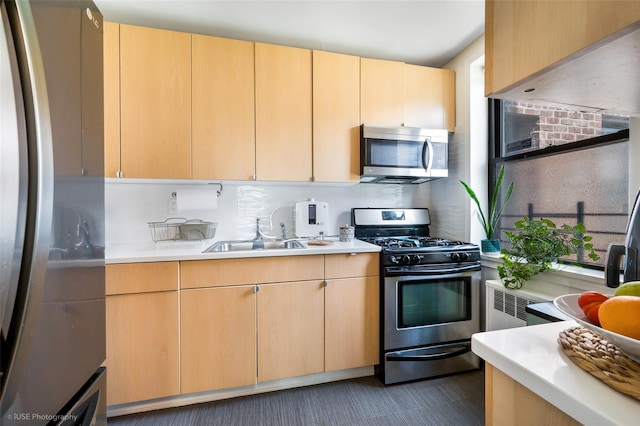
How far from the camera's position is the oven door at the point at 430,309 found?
182 centimetres

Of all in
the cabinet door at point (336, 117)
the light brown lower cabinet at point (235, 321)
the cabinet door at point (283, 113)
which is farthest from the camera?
the cabinet door at point (336, 117)

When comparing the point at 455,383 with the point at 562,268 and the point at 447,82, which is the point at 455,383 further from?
the point at 447,82

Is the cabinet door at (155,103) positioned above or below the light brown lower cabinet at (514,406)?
above

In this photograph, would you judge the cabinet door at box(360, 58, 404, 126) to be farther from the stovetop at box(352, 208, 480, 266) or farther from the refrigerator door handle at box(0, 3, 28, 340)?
the refrigerator door handle at box(0, 3, 28, 340)

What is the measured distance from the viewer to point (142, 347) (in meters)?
1.51

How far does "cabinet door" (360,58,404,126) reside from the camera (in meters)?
2.15

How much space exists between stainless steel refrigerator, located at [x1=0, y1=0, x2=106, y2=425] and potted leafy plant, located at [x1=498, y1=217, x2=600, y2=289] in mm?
1887

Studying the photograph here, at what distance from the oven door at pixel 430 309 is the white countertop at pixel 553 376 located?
1235 mm

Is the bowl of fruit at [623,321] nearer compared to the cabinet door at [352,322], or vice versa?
the bowl of fruit at [623,321]

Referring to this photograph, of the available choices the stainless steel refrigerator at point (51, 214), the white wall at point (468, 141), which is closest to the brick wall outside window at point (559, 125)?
the white wall at point (468, 141)

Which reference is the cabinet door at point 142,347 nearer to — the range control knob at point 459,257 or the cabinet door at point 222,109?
the cabinet door at point 222,109

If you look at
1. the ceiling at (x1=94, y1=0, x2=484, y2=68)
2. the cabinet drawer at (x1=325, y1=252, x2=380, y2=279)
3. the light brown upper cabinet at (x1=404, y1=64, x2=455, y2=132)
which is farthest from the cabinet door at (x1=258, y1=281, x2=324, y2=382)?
the ceiling at (x1=94, y1=0, x2=484, y2=68)

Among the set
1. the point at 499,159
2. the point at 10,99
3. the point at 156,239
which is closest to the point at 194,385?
the point at 156,239

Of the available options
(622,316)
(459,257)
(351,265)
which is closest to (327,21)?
(351,265)
